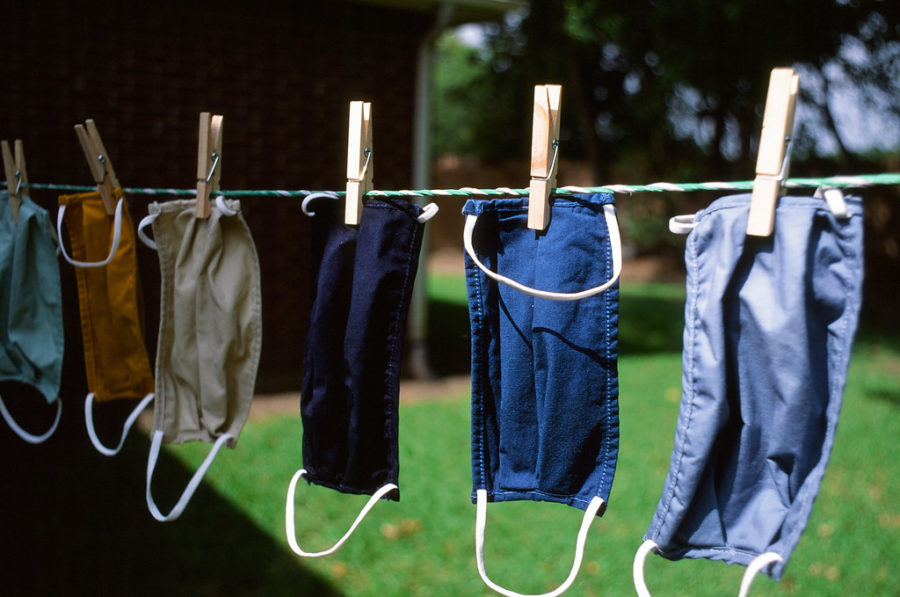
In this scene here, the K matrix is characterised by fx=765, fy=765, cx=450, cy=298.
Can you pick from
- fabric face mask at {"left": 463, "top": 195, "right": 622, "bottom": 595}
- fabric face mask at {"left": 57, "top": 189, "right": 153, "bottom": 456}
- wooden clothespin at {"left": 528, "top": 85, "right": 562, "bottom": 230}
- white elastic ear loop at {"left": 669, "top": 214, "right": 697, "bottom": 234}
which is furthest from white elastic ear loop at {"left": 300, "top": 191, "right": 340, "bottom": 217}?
white elastic ear loop at {"left": 669, "top": 214, "right": 697, "bottom": 234}

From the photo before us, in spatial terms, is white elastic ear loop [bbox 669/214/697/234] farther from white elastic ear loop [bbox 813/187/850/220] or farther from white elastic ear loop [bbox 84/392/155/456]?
white elastic ear loop [bbox 84/392/155/456]

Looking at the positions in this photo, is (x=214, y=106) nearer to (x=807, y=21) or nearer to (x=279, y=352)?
(x=279, y=352)

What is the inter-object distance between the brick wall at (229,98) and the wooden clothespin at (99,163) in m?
1.74

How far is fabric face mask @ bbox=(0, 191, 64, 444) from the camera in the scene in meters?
1.92

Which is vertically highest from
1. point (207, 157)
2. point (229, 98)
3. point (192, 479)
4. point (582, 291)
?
point (229, 98)

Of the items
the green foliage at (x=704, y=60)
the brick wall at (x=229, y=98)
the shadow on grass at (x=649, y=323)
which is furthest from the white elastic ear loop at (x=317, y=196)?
the green foliage at (x=704, y=60)

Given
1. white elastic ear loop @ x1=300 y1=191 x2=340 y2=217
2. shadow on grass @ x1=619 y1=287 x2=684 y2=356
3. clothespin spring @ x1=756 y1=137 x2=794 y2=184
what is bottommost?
shadow on grass @ x1=619 y1=287 x2=684 y2=356

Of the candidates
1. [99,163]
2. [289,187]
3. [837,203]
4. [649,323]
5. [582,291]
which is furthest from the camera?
[649,323]

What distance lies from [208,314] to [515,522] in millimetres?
2117

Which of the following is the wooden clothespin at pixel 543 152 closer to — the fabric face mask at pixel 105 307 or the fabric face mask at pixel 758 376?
the fabric face mask at pixel 758 376

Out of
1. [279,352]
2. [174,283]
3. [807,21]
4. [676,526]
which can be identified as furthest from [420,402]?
[807,21]

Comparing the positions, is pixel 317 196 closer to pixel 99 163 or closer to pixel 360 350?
pixel 360 350

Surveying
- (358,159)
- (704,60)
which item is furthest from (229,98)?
(704,60)

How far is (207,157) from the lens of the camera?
164 centimetres
